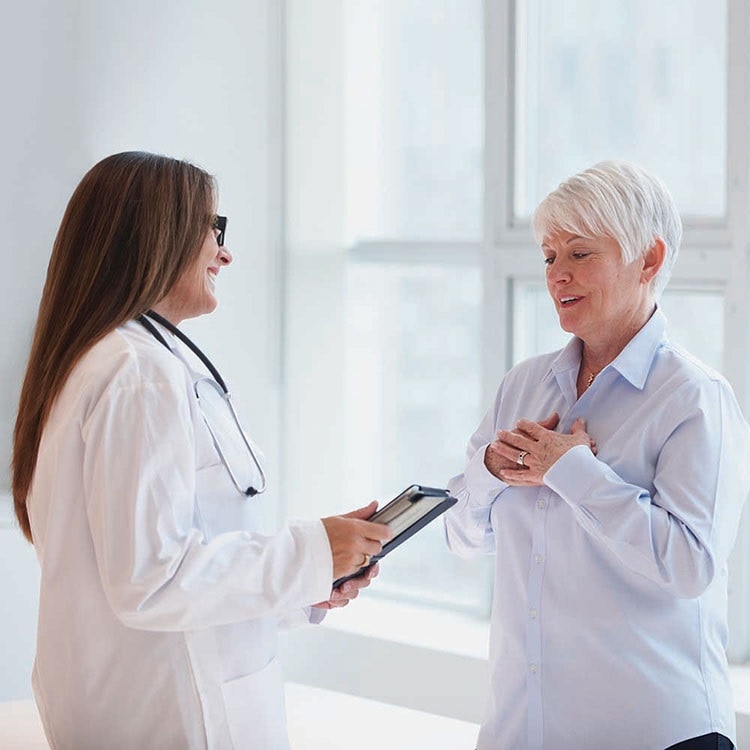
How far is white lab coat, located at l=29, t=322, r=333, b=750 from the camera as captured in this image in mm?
1646

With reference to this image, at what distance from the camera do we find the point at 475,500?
221 cm

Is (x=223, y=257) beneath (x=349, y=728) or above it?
above

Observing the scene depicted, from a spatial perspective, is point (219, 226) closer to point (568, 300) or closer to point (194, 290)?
point (194, 290)

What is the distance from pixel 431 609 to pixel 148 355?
2.42 m

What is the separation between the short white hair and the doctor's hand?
Answer: 0.66 meters

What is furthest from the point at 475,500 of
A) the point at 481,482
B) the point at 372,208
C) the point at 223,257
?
the point at 372,208

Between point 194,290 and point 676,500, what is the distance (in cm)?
84

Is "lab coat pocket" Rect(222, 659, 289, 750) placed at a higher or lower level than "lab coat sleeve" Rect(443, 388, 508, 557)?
lower

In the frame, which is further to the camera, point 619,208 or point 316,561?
point 619,208

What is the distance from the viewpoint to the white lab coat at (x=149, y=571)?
1.65m

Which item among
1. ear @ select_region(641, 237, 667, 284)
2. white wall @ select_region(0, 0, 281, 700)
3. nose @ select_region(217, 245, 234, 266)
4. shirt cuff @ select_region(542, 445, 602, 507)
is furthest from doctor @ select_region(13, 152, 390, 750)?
white wall @ select_region(0, 0, 281, 700)

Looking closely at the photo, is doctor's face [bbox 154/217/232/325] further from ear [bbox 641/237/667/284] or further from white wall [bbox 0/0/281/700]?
white wall [bbox 0/0/281/700]

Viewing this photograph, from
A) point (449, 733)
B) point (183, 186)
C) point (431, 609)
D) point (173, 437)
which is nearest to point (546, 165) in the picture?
point (431, 609)

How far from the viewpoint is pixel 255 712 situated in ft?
5.95
